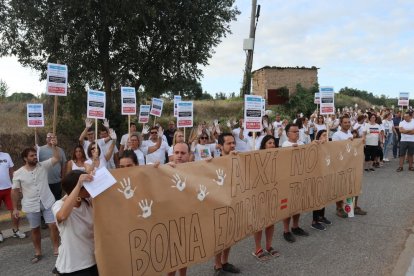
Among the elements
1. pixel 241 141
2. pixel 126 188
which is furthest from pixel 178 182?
pixel 241 141

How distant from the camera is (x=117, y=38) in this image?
12695 mm

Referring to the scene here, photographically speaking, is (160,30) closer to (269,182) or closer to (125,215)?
(269,182)

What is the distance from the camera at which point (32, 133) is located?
36.7 ft

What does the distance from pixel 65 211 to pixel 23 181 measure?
9.93 ft

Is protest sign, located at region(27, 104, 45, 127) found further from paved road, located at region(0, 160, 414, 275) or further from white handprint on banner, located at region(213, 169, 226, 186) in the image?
white handprint on banner, located at region(213, 169, 226, 186)

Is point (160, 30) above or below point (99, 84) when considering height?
above

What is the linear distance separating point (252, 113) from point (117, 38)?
7.75 m

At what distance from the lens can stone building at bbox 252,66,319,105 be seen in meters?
27.5

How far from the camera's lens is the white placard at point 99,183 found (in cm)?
310

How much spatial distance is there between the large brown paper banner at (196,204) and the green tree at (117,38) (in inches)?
301

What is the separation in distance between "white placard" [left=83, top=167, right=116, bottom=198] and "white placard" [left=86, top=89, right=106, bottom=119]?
3.56 m

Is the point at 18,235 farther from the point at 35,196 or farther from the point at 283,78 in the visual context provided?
the point at 283,78

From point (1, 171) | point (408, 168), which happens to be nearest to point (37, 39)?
point (1, 171)

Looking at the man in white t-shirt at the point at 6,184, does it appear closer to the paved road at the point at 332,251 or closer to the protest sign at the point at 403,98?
the paved road at the point at 332,251
